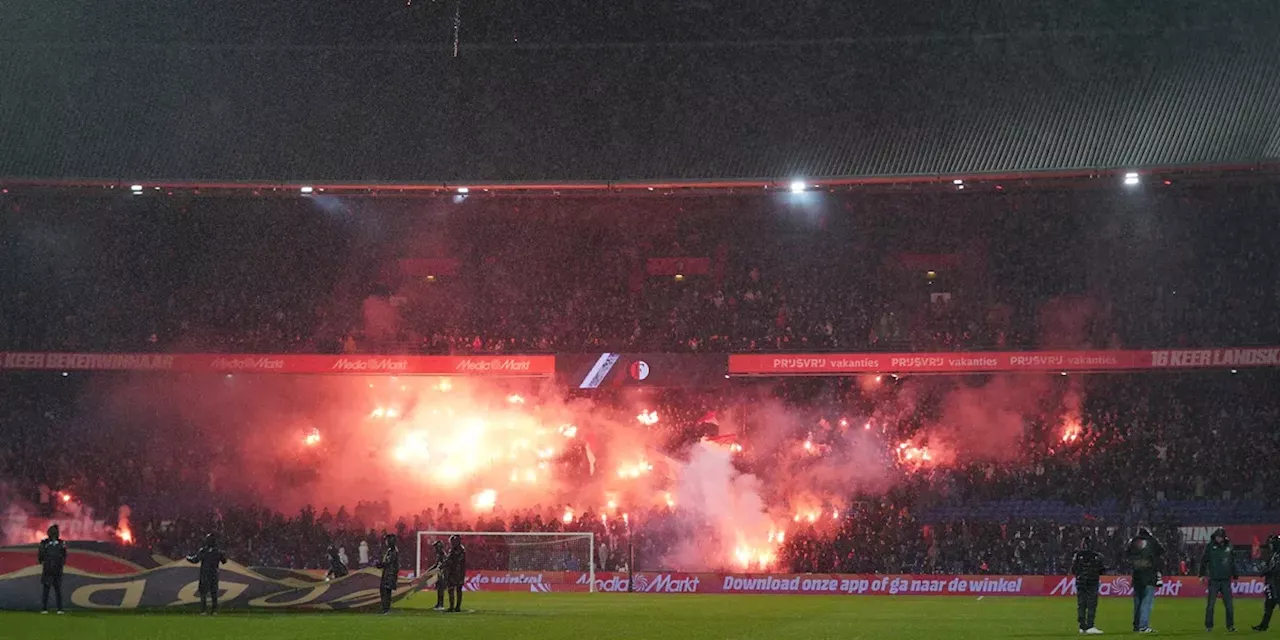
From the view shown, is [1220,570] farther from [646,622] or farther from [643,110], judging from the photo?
[643,110]

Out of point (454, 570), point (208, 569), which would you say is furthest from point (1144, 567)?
point (208, 569)

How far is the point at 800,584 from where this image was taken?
3356cm

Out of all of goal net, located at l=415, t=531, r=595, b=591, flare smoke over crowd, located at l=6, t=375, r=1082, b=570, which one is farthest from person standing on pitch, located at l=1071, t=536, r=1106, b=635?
flare smoke over crowd, located at l=6, t=375, r=1082, b=570

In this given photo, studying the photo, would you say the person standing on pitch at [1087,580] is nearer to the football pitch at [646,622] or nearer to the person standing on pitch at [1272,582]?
the football pitch at [646,622]

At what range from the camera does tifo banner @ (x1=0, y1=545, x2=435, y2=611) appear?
73.9ft

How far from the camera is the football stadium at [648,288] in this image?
120ft

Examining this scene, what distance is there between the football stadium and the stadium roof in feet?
0.42

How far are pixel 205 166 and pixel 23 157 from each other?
5.14 meters

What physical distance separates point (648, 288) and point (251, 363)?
1217cm

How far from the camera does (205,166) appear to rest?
38.5 metres

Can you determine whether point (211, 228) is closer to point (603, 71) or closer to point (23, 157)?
point (23, 157)

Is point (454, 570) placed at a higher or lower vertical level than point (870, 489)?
lower

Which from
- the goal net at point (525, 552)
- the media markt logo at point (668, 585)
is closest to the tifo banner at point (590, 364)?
the goal net at point (525, 552)

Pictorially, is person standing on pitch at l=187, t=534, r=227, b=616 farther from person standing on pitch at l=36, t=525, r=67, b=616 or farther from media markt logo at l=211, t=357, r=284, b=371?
media markt logo at l=211, t=357, r=284, b=371
